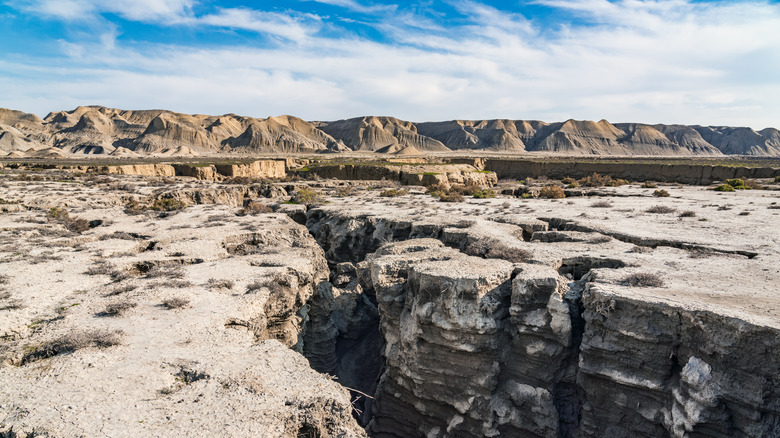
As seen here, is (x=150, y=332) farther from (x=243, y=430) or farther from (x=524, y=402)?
(x=524, y=402)

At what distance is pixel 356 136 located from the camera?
5433 inches

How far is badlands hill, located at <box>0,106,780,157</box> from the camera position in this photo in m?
119

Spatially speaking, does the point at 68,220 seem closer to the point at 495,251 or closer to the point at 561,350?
the point at 495,251

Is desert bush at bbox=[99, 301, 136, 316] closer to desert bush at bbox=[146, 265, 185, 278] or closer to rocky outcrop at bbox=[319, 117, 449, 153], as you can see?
desert bush at bbox=[146, 265, 185, 278]

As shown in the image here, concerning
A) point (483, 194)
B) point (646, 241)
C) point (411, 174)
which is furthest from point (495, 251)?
point (411, 174)

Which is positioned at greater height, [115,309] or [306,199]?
[306,199]

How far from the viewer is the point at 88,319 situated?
712cm

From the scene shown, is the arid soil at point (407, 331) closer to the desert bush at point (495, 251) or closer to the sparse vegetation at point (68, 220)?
the desert bush at point (495, 251)

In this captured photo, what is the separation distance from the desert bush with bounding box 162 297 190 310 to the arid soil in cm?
3

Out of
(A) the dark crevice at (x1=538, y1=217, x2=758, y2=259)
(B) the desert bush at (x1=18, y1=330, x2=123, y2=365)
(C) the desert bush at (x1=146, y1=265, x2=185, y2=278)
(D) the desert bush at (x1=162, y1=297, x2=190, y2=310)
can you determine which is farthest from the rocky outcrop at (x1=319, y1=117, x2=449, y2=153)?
(B) the desert bush at (x1=18, y1=330, x2=123, y2=365)

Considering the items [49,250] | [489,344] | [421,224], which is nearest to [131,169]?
[49,250]

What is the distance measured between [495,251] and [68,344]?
8539 millimetres

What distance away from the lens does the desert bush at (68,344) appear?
19.7 feet

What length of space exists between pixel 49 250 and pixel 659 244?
16705mm
